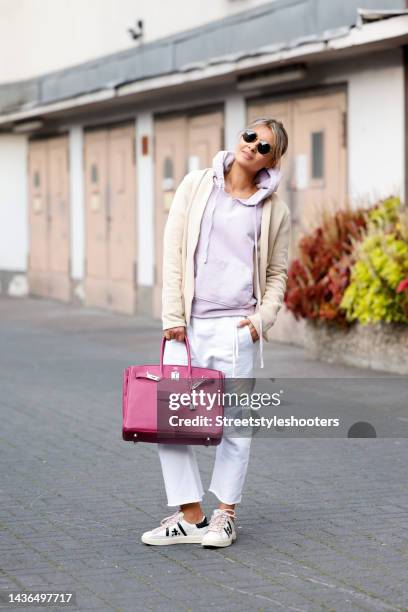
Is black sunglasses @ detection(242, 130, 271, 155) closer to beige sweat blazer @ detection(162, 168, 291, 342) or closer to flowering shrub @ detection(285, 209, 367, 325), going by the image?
beige sweat blazer @ detection(162, 168, 291, 342)

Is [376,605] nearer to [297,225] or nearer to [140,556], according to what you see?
[140,556]

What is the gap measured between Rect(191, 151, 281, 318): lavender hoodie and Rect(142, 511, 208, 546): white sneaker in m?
0.91

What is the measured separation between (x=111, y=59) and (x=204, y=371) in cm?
1422

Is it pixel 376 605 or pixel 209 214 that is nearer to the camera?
pixel 376 605

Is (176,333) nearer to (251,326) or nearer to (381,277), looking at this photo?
(251,326)

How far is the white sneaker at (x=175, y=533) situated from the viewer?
20.2 ft

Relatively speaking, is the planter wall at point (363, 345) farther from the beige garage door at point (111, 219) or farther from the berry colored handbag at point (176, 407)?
the beige garage door at point (111, 219)

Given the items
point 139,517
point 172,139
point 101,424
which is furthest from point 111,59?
point 139,517

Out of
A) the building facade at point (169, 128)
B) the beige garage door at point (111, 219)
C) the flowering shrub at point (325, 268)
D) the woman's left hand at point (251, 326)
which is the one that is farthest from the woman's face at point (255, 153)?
the beige garage door at point (111, 219)

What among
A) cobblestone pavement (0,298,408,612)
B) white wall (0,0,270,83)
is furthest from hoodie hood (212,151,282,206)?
white wall (0,0,270,83)

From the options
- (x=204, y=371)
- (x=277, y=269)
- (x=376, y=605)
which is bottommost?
(x=376, y=605)

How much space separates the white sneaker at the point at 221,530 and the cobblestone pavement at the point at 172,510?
40 mm

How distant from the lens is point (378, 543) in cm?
615

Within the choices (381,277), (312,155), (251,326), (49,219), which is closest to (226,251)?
(251,326)
